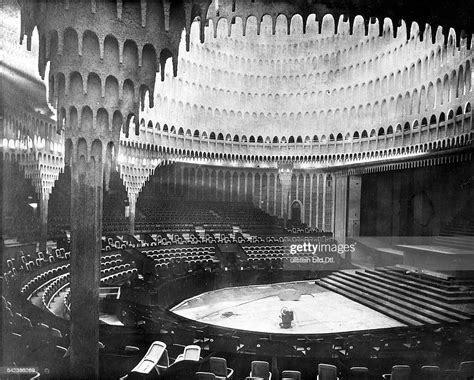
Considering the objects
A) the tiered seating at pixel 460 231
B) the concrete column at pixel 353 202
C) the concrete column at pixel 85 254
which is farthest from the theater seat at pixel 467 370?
the concrete column at pixel 353 202

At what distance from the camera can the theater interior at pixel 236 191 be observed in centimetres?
648

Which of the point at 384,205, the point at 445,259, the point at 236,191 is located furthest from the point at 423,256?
the point at 236,191

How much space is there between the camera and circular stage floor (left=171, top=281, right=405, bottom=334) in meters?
13.9

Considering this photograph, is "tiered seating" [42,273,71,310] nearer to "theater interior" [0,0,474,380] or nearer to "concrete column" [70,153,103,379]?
"theater interior" [0,0,474,380]

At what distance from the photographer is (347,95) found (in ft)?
96.4

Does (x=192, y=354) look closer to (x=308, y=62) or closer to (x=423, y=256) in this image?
(x=423, y=256)

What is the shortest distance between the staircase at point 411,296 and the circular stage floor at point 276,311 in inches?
18.0

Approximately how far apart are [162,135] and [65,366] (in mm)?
22096

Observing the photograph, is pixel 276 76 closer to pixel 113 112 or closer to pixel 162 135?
pixel 162 135

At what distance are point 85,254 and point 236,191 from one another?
88.4 ft

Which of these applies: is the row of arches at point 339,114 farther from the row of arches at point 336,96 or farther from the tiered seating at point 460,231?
the tiered seating at point 460,231

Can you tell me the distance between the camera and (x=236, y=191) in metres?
33.4

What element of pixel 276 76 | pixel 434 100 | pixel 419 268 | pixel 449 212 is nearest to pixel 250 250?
pixel 419 268

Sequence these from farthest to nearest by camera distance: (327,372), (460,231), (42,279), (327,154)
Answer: (327,154)
(460,231)
(42,279)
(327,372)
